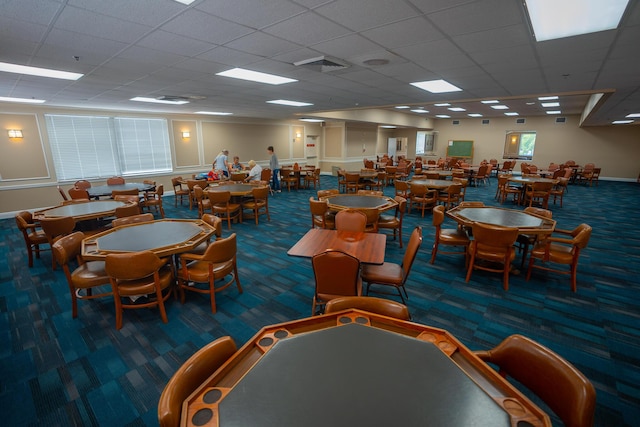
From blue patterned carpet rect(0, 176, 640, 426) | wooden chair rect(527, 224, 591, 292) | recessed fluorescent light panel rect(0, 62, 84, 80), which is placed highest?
recessed fluorescent light panel rect(0, 62, 84, 80)

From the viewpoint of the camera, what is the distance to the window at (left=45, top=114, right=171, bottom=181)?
7.84 m

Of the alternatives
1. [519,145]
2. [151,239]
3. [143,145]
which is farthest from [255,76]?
[519,145]

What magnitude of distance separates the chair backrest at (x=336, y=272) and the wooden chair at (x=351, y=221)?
1220mm

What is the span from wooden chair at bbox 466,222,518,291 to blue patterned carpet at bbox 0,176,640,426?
13.5 inches

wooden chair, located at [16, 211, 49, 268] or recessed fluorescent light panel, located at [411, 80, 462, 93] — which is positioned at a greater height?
recessed fluorescent light panel, located at [411, 80, 462, 93]

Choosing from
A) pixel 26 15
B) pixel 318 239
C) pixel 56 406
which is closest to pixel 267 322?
pixel 318 239

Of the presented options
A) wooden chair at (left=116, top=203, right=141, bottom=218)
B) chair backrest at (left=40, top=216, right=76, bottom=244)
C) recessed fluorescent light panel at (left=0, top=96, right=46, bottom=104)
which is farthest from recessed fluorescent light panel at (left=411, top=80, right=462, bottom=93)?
recessed fluorescent light panel at (left=0, top=96, right=46, bottom=104)

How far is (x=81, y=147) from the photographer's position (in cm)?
817

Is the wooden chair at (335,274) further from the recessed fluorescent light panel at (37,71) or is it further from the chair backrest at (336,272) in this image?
the recessed fluorescent light panel at (37,71)

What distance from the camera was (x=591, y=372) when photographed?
7.60 ft

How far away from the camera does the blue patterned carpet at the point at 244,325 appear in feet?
6.89

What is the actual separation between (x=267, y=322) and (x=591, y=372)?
2.85m

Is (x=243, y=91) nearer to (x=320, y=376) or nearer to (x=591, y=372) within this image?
(x=320, y=376)

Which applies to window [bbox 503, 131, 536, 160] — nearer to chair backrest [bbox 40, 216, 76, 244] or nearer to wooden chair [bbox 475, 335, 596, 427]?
wooden chair [bbox 475, 335, 596, 427]
